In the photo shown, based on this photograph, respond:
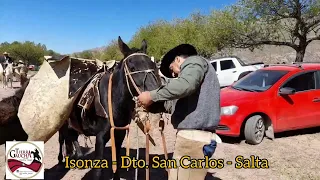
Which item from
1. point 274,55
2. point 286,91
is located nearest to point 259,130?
point 286,91

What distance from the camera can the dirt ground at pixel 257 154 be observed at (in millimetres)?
4984

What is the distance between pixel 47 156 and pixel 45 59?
2.72 meters

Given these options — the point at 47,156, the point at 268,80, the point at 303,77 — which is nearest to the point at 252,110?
the point at 268,80

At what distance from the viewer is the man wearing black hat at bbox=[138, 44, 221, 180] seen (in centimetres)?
244

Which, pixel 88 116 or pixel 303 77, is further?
pixel 303 77

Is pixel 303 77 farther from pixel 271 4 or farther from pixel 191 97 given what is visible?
pixel 271 4

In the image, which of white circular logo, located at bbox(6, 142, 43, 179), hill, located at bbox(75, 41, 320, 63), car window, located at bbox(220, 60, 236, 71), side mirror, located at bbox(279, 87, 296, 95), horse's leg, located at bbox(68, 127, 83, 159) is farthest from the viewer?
hill, located at bbox(75, 41, 320, 63)

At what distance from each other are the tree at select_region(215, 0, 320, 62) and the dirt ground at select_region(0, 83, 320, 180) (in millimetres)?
17270

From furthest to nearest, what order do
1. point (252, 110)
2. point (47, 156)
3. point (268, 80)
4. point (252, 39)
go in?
point (252, 39) → point (268, 80) → point (252, 110) → point (47, 156)

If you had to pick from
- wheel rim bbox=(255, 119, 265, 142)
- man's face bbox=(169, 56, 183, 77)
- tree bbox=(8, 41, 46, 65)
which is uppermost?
tree bbox=(8, 41, 46, 65)

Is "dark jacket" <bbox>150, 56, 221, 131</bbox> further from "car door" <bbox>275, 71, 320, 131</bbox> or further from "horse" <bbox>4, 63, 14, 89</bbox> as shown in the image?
"horse" <bbox>4, 63, 14, 89</bbox>

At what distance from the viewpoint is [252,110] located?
22.0ft

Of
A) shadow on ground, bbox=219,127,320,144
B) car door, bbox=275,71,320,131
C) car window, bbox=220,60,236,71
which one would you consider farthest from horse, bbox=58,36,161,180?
car window, bbox=220,60,236,71

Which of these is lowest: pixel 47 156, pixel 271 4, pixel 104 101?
pixel 47 156
